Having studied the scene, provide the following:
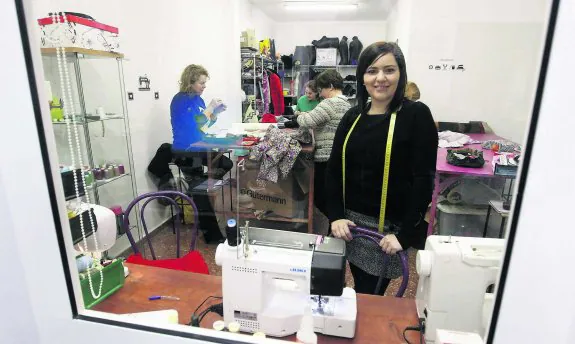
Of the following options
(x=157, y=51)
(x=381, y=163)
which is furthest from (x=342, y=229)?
(x=157, y=51)

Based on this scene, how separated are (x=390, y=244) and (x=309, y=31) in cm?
545

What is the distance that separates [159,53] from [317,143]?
70.2 inches

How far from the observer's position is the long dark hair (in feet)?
3.65

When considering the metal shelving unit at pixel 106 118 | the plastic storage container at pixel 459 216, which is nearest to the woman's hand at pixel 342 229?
the plastic storage container at pixel 459 216

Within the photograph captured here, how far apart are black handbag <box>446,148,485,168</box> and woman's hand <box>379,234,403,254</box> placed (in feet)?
5.32

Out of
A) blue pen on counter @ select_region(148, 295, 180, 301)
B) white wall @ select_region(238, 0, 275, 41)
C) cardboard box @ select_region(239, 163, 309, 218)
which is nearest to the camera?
blue pen on counter @ select_region(148, 295, 180, 301)

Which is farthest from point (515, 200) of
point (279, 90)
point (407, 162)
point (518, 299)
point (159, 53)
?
point (279, 90)

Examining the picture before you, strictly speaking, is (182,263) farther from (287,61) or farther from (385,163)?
(287,61)

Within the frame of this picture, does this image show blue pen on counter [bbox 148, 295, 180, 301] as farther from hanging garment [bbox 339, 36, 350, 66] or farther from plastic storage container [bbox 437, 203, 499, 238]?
hanging garment [bbox 339, 36, 350, 66]

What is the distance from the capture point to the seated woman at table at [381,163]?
1124 mm

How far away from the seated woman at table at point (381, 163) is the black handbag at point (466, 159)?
1512mm

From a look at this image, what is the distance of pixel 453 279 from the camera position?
32.7 inches

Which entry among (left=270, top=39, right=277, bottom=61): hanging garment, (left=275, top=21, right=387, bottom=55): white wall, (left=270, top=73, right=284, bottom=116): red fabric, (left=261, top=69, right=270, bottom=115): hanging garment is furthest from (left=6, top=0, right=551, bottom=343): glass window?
(left=270, top=39, right=277, bottom=61): hanging garment

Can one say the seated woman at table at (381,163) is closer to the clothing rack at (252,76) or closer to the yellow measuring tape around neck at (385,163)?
the yellow measuring tape around neck at (385,163)
